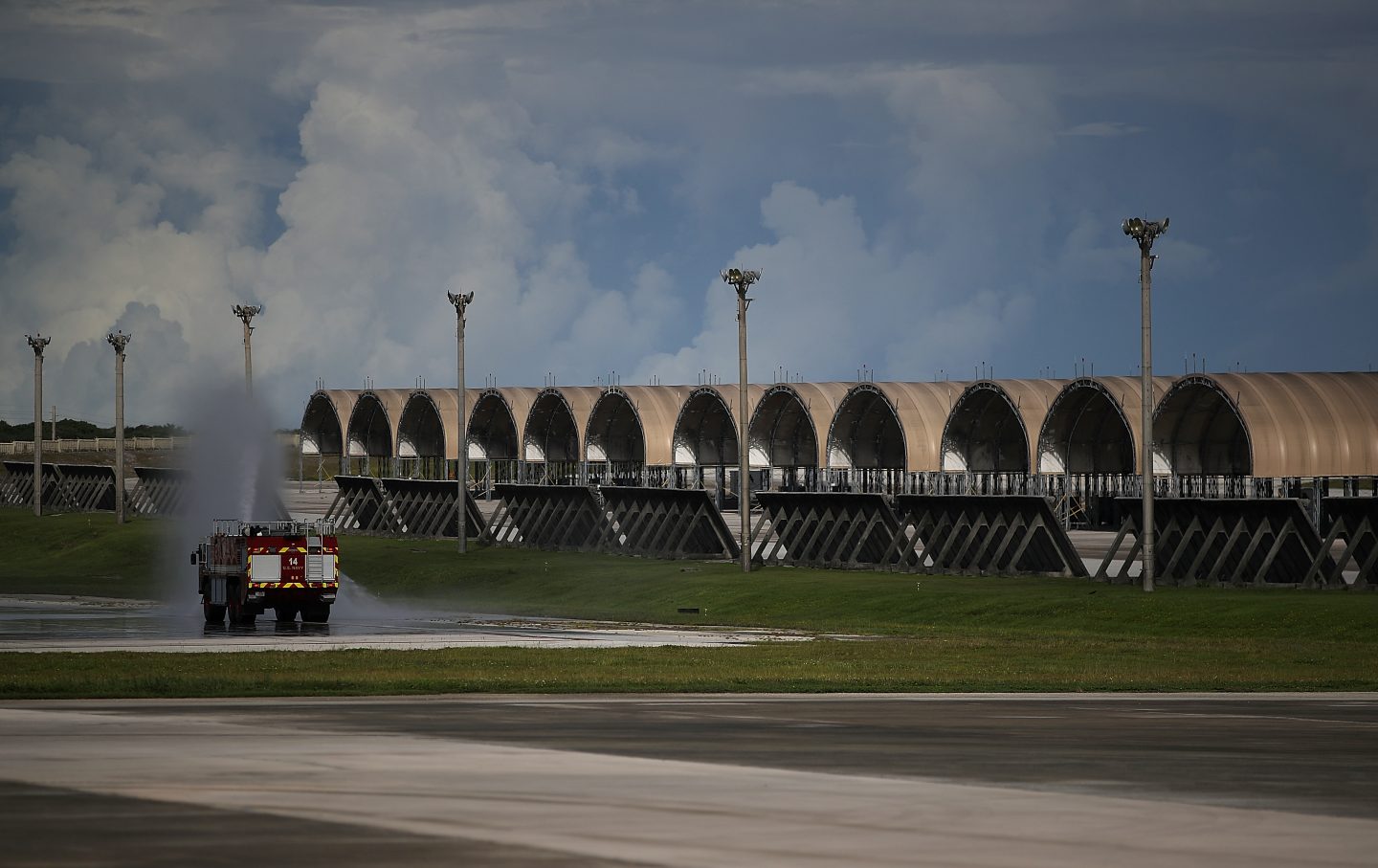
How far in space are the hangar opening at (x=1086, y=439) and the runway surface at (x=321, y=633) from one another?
23.8 metres

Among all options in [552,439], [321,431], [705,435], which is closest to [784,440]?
[705,435]

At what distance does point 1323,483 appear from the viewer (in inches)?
2290

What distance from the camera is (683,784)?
16.3 meters

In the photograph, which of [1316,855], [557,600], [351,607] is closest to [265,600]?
[351,607]

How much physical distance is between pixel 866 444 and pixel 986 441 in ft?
22.6

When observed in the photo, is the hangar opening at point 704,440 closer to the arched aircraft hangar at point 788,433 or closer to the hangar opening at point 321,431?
the arched aircraft hangar at point 788,433

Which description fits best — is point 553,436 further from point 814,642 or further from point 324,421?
point 814,642

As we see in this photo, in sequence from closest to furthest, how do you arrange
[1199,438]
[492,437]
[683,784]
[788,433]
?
1. [683,784]
2. [1199,438]
3. [788,433]
4. [492,437]

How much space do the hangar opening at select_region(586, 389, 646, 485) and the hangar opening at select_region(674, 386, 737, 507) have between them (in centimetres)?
231

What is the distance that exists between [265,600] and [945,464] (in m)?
30.0

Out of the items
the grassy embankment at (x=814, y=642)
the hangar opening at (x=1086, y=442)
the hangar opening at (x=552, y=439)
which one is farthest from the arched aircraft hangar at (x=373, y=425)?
the hangar opening at (x=1086, y=442)

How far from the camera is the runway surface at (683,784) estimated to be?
13266 millimetres

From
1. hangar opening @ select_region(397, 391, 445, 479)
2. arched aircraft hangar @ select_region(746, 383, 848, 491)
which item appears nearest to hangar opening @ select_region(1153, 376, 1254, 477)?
arched aircraft hangar @ select_region(746, 383, 848, 491)

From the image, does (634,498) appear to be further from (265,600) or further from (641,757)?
(641,757)
